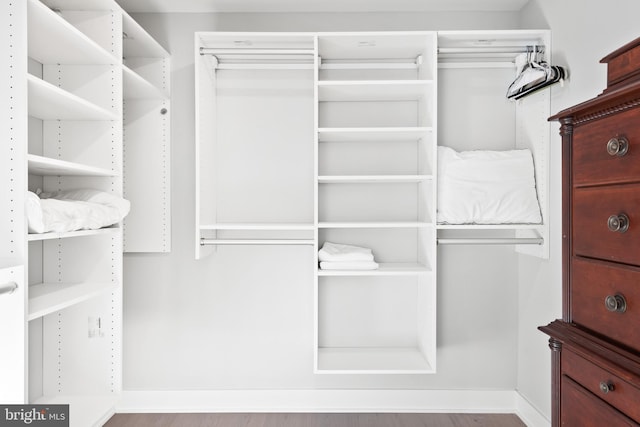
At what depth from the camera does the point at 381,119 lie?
256 cm

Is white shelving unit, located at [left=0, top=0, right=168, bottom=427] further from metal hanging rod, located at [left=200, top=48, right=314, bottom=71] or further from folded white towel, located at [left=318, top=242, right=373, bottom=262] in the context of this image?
folded white towel, located at [left=318, top=242, right=373, bottom=262]

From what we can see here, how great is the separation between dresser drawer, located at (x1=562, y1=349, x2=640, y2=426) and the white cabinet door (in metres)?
1.66

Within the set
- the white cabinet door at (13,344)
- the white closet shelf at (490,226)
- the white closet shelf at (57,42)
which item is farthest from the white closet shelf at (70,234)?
the white closet shelf at (490,226)

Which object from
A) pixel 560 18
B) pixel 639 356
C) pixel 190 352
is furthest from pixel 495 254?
pixel 190 352

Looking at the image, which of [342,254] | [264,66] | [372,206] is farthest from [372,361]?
[264,66]

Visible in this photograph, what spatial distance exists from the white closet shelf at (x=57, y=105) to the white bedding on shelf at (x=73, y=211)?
1.11 ft

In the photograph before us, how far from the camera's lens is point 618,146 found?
3.48ft

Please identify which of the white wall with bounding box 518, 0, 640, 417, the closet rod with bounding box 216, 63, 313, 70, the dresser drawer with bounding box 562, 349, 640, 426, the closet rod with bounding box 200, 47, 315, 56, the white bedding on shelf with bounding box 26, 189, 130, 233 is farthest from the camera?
the closet rod with bounding box 216, 63, 313, 70

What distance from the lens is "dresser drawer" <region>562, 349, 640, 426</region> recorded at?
101 centimetres

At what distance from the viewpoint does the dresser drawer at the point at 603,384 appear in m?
1.01

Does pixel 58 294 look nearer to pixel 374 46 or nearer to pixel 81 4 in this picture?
pixel 81 4

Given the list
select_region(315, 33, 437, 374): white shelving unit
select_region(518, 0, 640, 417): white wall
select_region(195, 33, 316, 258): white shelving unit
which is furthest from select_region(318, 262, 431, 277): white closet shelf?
select_region(518, 0, 640, 417): white wall

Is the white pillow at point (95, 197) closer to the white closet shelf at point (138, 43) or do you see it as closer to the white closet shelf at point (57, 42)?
the white closet shelf at point (57, 42)

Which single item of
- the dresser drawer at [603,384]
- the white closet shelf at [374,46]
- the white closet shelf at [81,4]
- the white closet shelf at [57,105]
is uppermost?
the white closet shelf at [81,4]
